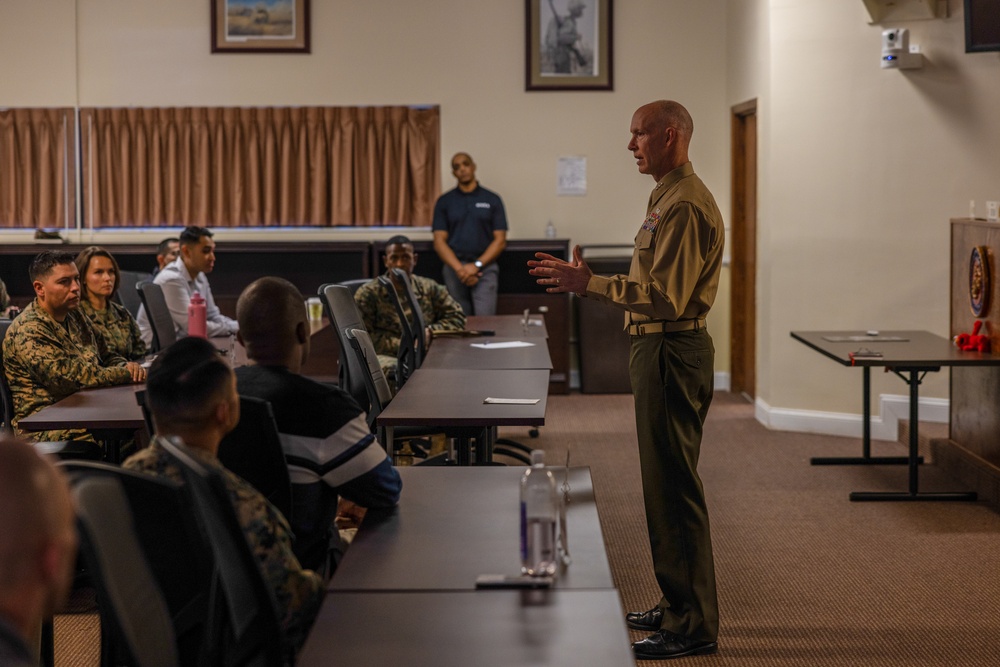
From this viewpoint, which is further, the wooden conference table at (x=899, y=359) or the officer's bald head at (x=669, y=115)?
the wooden conference table at (x=899, y=359)

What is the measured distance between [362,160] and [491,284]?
5.31ft

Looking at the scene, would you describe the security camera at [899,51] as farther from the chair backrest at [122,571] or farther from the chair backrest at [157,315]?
the chair backrest at [122,571]

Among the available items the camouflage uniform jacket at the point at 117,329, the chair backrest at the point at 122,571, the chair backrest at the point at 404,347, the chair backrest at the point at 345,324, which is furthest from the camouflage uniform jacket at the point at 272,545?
the chair backrest at the point at 404,347

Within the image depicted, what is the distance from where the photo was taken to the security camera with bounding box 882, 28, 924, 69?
6984mm

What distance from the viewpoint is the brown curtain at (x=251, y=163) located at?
9.61 m

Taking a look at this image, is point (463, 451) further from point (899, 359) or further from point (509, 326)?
point (509, 326)

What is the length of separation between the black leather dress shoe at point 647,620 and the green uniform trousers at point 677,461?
0.19 meters

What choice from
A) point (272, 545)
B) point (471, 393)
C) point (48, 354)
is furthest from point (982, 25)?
point (272, 545)

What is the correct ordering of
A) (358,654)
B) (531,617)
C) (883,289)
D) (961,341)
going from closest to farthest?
(358,654), (531,617), (961,341), (883,289)

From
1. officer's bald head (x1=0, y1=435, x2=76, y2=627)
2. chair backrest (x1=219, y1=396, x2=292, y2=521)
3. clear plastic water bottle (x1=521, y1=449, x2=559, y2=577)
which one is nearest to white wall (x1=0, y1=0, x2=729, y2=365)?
chair backrest (x1=219, y1=396, x2=292, y2=521)

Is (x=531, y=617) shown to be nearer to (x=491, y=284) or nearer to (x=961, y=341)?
(x=961, y=341)

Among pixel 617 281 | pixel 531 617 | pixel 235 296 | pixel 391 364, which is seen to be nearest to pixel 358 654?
pixel 531 617

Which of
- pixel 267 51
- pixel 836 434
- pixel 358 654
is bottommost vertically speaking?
pixel 836 434

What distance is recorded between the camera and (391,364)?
618cm
